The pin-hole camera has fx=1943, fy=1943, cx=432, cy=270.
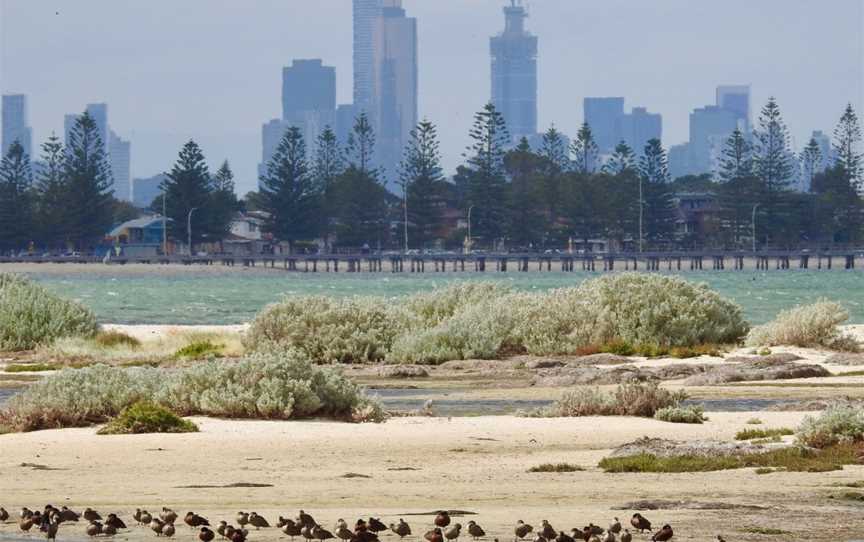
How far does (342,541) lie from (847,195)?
527 ft

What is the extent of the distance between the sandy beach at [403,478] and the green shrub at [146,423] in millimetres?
270

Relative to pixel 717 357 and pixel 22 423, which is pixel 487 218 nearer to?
pixel 717 357

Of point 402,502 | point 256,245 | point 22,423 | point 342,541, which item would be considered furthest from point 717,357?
point 256,245

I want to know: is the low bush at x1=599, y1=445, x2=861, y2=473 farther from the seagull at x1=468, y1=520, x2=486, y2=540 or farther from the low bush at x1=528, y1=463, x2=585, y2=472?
the seagull at x1=468, y1=520, x2=486, y2=540

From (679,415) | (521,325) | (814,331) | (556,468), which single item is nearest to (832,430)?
(556,468)

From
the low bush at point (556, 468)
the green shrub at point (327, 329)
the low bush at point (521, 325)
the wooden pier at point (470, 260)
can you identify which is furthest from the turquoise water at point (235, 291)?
the low bush at point (556, 468)

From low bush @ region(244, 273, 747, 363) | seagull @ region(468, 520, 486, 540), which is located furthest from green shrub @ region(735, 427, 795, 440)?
low bush @ region(244, 273, 747, 363)

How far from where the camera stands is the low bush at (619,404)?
22.4 m

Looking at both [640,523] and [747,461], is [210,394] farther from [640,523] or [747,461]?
[640,523]

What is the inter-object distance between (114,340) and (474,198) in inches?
4795

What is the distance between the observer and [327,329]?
35938mm

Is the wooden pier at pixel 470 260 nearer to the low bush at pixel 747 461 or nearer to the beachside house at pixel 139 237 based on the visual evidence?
the beachside house at pixel 139 237

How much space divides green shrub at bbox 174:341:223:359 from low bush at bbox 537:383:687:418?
1382 centimetres

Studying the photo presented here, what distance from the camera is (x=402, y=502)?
15.1 metres
